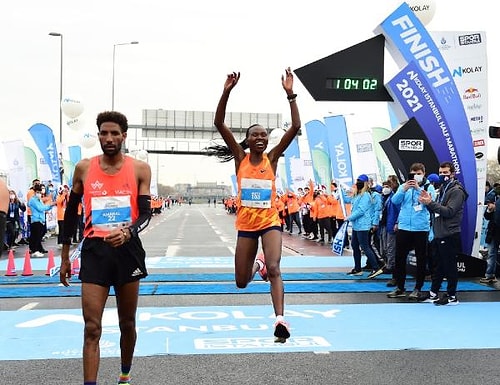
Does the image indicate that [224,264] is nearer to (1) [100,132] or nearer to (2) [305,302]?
(2) [305,302]

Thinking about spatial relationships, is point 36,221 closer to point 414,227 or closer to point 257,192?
point 414,227

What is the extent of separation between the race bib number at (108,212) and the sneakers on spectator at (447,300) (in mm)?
5693

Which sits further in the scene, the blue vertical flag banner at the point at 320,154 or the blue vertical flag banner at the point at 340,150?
the blue vertical flag banner at the point at 320,154

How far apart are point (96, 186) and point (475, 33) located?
10350 mm

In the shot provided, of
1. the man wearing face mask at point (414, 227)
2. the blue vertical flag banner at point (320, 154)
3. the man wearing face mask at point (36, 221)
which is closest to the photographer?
the man wearing face mask at point (414, 227)

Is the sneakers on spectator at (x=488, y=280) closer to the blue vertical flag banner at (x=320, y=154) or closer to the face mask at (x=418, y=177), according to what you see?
the face mask at (x=418, y=177)

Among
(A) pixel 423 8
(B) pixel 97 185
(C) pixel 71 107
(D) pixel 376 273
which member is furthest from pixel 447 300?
(C) pixel 71 107

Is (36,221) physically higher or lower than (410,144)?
lower

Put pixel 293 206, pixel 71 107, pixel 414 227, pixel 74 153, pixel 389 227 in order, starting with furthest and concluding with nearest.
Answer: pixel 74 153, pixel 293 206, pixel 71 107, pixel 389 227, pixel 414 227

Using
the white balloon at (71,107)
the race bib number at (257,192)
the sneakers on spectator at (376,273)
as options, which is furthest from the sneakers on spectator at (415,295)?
the white balloon at (71,107)

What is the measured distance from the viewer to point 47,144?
78.9 feet

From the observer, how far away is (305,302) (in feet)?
27.9

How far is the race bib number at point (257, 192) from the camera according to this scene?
5637mm

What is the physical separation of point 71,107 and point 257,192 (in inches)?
848
